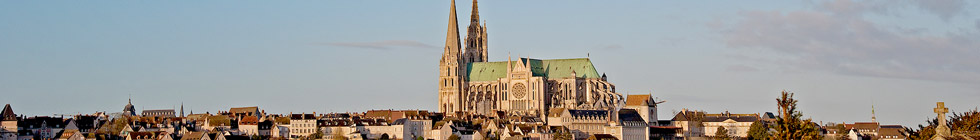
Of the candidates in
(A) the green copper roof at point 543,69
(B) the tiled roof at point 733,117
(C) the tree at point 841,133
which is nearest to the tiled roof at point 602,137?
(B) the tiled roof at point 733,117

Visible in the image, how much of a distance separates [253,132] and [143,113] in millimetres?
56819

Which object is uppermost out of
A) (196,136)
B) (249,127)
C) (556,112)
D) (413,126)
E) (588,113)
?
(556,112)

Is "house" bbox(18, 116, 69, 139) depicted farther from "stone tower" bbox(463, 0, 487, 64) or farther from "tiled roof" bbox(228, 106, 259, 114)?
"stone tower" bbox(463, 0, 487, 64)

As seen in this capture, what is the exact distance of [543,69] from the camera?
153 meters

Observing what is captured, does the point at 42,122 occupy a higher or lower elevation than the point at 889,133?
higher

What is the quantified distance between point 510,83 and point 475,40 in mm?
11308

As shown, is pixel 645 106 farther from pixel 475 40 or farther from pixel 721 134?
pixel 475 40

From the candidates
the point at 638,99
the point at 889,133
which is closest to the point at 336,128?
the point at 638,99

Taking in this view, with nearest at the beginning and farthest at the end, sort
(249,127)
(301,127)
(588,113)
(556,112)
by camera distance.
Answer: (301,127) → (249,127) → (588,113) → (556,112)

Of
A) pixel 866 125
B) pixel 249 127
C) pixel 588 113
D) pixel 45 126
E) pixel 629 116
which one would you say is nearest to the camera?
pixel 249 127

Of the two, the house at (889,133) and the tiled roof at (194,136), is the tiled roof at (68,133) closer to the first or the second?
the tiled roof at (194,136)

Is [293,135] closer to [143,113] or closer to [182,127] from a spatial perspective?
[182,127]

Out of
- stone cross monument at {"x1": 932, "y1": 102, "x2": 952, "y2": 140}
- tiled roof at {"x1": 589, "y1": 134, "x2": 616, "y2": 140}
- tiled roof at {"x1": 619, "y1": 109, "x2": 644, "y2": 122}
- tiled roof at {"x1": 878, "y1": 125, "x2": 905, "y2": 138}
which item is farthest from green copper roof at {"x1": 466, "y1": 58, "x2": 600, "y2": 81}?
stone cross monument at {"x1": 932, "y1": 102, "x2": 952, "y2": 140}

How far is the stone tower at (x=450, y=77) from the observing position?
504ft
